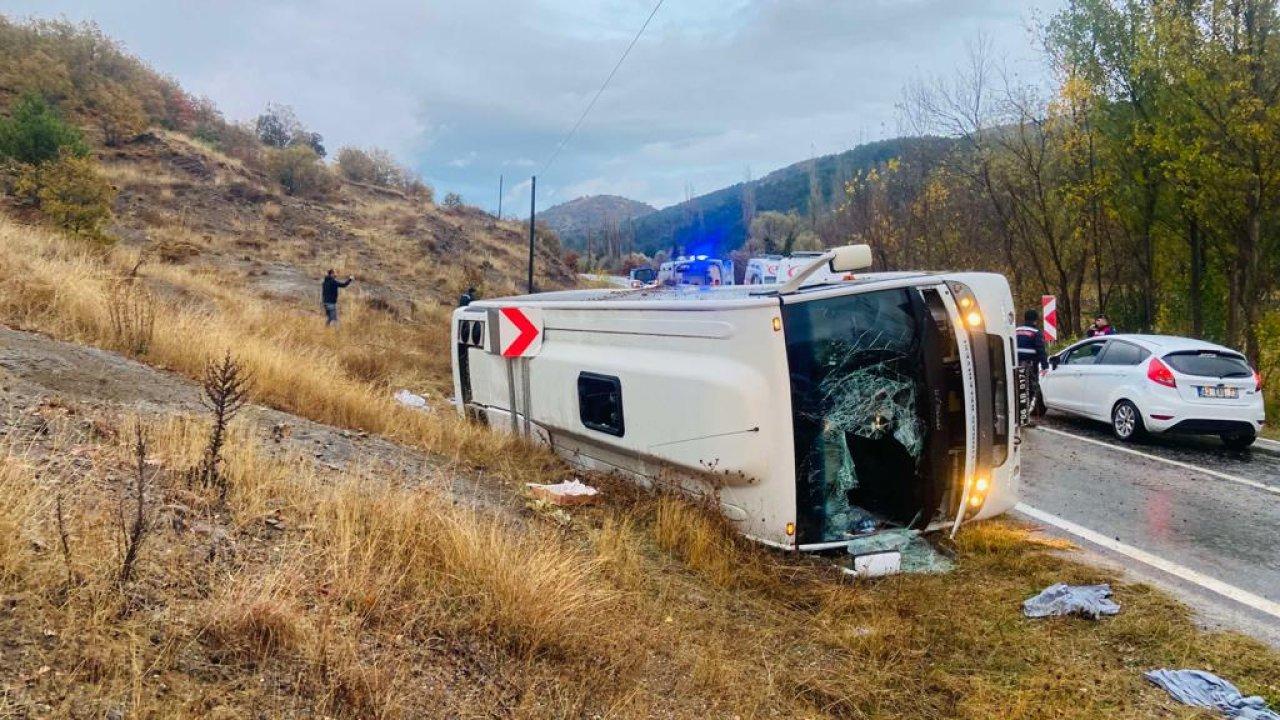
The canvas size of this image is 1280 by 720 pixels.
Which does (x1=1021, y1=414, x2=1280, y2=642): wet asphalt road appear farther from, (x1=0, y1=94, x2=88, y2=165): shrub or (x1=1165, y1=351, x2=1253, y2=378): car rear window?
(x1=0, y1=94, x2=88, y2=165): shrub

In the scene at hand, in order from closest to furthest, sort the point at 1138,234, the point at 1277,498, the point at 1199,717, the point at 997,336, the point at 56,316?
the point at 1199,717, the point at 997,336, the point at 1277,498, the point at 56,316, the point at 1138,234

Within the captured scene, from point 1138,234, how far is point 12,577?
2218 centimetres

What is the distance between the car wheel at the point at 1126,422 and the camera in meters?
9.72

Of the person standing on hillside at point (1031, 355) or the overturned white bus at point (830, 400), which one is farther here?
the person standing on hillside at point (1031, 355)

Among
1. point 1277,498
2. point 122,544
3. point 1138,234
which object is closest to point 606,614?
point 122,544

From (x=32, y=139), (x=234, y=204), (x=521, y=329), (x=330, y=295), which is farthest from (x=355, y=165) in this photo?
(x=521, y=329)

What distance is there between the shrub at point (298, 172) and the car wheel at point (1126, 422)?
122 ft

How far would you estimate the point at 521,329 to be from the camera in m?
6.84

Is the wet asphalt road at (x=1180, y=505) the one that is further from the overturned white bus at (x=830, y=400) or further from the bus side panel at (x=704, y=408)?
the bus side panel at (x=704, y=408)

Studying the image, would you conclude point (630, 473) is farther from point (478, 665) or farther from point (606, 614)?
point (478, 665)

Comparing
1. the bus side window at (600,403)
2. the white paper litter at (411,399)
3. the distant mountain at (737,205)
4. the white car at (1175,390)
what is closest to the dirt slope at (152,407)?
the bus side window at (600,403)

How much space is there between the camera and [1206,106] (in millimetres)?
13328

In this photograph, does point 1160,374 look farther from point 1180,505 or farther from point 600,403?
point 600,403

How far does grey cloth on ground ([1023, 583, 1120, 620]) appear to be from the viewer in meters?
4.04
